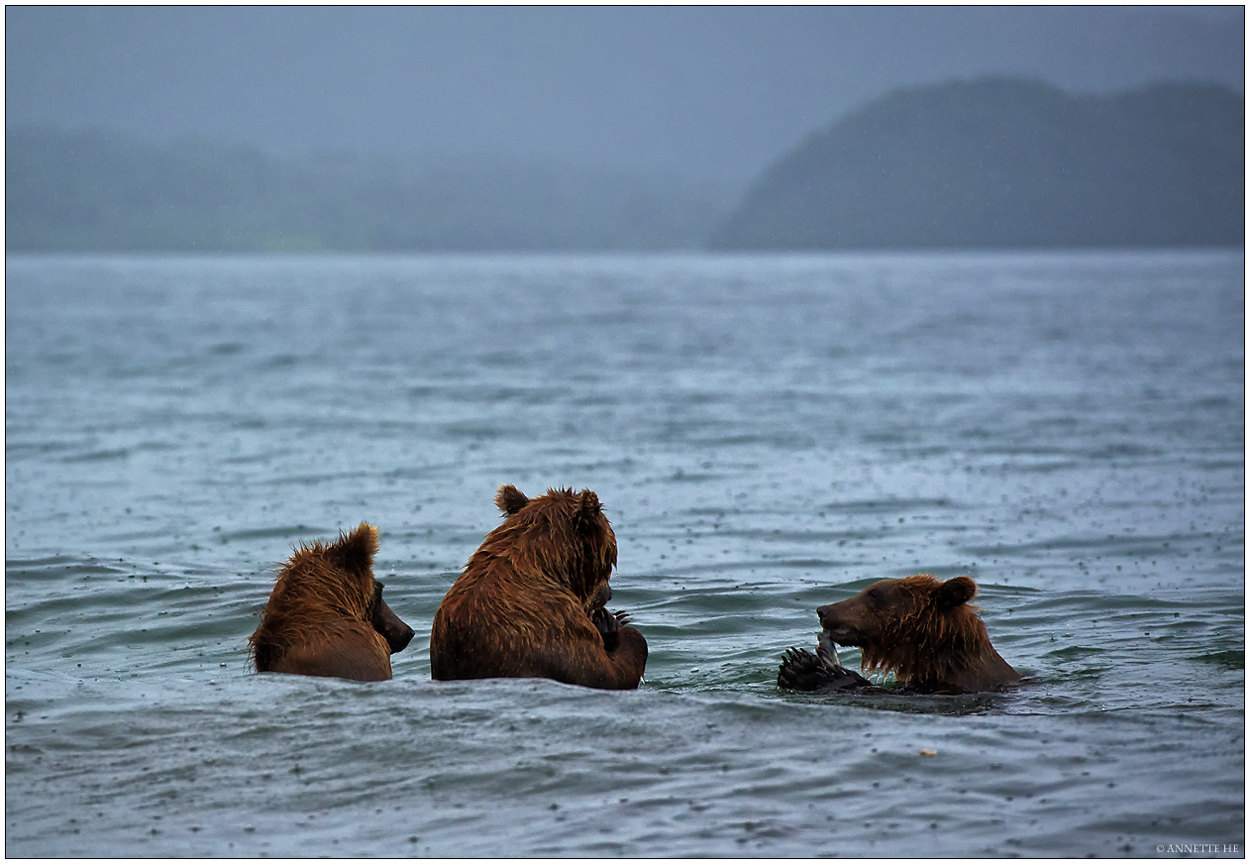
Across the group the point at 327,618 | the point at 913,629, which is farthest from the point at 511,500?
the point at 913,629

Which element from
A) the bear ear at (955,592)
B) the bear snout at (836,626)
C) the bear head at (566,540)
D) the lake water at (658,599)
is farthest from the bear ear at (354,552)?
the bear ear at (955,592)

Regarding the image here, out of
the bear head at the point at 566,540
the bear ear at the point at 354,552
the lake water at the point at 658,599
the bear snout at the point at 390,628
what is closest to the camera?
the lake water at the point at 658,599

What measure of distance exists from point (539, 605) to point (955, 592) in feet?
7.98

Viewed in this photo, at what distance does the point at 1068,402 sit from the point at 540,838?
26774 millimetres

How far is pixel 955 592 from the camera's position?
8.52 meters

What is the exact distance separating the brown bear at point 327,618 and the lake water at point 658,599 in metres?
0.26

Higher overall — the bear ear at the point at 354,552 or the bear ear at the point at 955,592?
the bear ear at the point at 354,552

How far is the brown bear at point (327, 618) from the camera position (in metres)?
7.96

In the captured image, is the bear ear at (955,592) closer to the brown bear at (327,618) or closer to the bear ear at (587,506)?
the bear ear at (587,506)

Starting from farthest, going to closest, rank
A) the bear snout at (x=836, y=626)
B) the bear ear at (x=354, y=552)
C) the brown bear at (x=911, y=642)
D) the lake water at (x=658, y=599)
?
the bear snout at (x=836, y=626) < the brown bear at (x=911, y=642) < the bear ear at (x=354, y=552) < the lake water at (x=658, y=599)

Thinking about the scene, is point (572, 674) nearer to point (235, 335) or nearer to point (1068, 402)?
point (1068, 402)

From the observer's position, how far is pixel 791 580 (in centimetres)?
1347

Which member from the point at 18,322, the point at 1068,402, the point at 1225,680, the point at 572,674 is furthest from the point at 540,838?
the point at 18,322

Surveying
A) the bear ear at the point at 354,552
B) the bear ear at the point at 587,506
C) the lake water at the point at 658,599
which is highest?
the bear ear at the point at 587,506
